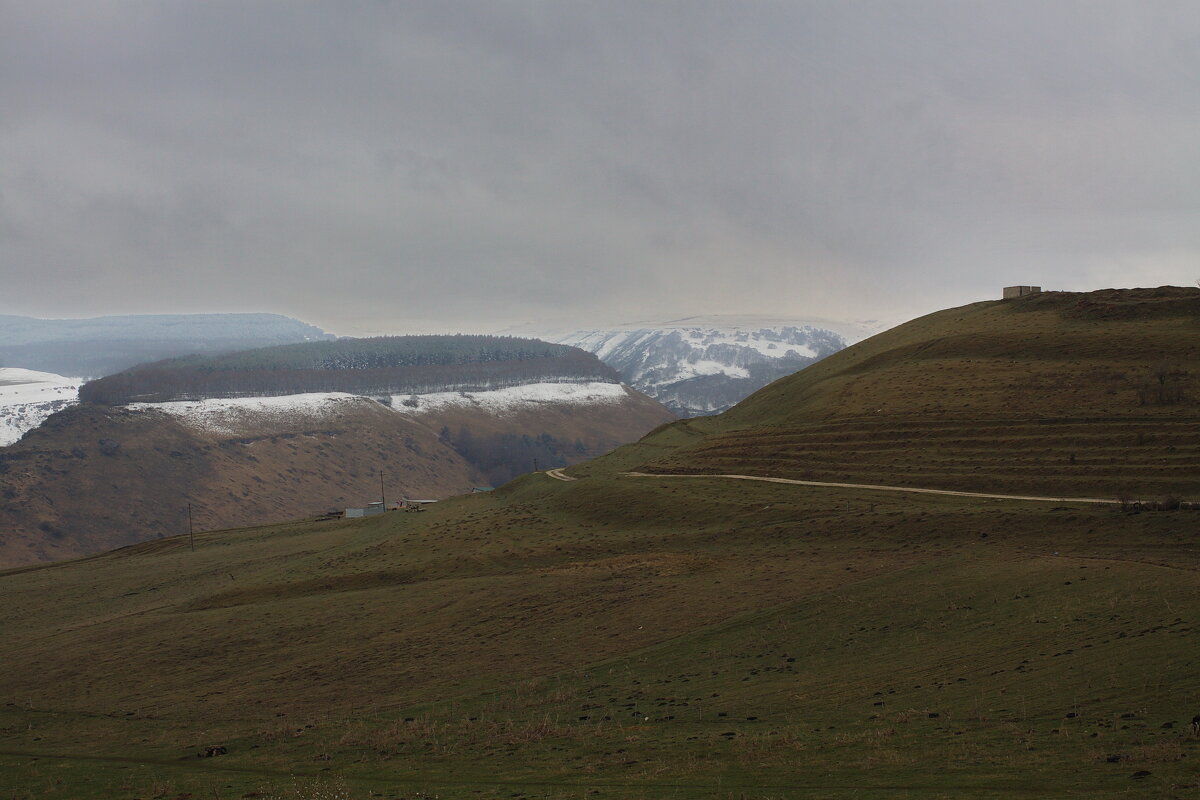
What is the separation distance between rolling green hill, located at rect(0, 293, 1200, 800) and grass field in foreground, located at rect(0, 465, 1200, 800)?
158mm

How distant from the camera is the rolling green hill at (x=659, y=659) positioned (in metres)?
23.9

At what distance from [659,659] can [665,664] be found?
74 centimetres

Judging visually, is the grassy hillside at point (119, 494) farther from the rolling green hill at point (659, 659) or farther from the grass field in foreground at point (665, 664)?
the grass field in foreground at point (665, 664)

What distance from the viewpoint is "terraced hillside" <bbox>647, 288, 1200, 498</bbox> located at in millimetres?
66300

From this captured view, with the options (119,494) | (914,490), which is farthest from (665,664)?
(119,494)

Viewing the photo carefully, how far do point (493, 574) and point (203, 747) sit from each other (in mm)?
28637

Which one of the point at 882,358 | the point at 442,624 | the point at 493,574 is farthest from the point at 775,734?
the point at 882,358

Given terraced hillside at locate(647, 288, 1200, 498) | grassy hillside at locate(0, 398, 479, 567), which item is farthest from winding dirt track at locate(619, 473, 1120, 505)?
grassy hillside at locate(0, 398, 479, 567)

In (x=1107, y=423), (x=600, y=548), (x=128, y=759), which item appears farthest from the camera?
(x=1107, y=423)

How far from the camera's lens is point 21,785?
29.4 m

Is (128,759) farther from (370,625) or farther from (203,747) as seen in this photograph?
(370,625)

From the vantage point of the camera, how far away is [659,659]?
127 ft

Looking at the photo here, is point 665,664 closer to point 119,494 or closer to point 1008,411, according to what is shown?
point 1008,411

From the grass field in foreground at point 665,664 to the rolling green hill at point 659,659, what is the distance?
0.16m
